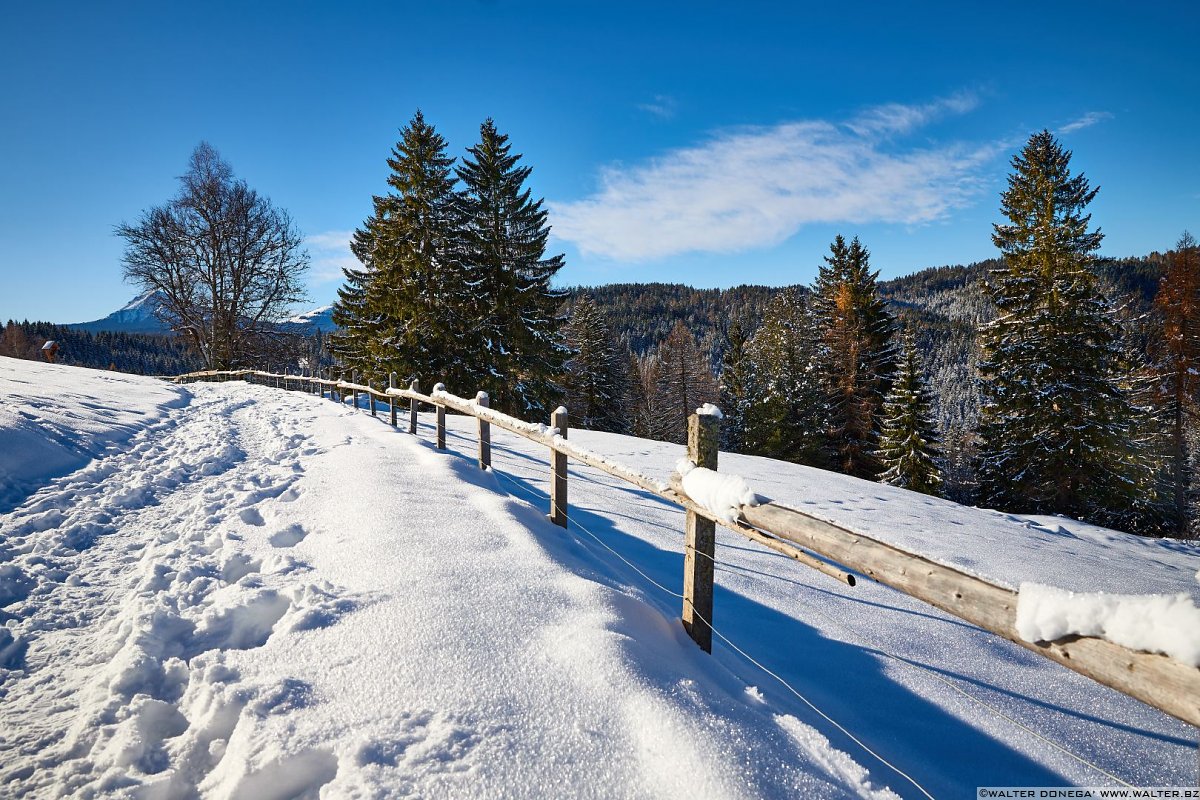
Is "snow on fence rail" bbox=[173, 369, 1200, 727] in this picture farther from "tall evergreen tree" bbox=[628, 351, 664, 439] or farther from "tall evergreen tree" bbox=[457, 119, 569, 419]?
"tall evergreen tree" bbox=[628, 351, 664, 439]

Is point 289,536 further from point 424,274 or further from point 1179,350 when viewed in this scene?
point 1179,350

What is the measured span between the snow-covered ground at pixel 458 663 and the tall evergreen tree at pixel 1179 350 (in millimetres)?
19024

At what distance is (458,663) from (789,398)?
27.4 meters

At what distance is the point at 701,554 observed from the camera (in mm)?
3275

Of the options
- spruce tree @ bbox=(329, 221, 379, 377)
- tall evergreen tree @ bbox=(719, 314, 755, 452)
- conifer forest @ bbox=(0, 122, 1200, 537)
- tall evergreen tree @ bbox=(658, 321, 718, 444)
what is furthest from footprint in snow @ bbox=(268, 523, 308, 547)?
tall evergreen tree @ bbox=(658, 321, 718, 444)

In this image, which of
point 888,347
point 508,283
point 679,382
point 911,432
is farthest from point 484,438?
point 679,382

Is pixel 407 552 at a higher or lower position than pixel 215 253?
lower

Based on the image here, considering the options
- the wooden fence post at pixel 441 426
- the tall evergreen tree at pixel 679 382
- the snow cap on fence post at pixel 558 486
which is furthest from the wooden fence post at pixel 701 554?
the tall evergreen tree at pixel 679 382

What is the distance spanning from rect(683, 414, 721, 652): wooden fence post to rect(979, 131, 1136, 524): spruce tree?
18854 mm

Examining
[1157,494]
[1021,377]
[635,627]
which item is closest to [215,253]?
[635,627]

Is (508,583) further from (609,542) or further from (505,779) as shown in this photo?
(609,542)

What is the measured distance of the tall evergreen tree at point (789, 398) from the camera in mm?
26516

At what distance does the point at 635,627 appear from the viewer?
3102 millimetres

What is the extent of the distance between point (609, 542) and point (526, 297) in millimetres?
16934
